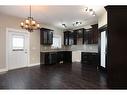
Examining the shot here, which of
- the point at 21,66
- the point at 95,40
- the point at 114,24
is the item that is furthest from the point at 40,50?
the point at 114,24

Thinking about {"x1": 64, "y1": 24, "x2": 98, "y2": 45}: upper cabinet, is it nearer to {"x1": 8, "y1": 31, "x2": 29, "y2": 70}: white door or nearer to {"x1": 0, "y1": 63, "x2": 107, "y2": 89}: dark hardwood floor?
{"x1": 0, "y1": 63, "x2": 107, "y2": 89}: dark hardwood floor

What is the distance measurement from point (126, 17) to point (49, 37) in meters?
5.53

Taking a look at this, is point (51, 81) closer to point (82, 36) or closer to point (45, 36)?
point (45, 36)

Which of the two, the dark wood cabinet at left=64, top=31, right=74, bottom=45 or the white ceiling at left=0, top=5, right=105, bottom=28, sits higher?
the white ceiling at left=0, top=5, right=105, bottom=28

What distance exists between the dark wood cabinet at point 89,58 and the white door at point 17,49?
378 centimetres

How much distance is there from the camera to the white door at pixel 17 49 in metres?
6.05

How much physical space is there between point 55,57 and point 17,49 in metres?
2.67

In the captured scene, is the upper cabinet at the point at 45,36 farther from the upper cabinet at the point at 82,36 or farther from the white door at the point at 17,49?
the upper cabinet at the point at 82,36

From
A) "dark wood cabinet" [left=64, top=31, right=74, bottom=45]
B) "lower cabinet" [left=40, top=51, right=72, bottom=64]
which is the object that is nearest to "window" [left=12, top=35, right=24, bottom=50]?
"lower cabinet" [left=40, top=51, right=72, bottom=64]

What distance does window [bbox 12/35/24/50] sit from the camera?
6279 millimetres

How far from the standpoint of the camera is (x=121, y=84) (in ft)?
11.0

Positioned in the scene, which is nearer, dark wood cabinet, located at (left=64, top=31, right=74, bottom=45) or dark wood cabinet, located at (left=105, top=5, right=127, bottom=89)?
dark wood cabinet, located at (left=105, top=5, right=127, bottom=89)

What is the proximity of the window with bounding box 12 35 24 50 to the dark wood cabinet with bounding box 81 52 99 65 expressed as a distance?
405 cm

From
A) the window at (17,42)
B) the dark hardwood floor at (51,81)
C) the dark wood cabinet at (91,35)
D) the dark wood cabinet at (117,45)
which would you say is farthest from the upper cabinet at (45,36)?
the dark wood cabinet at (117,45)
